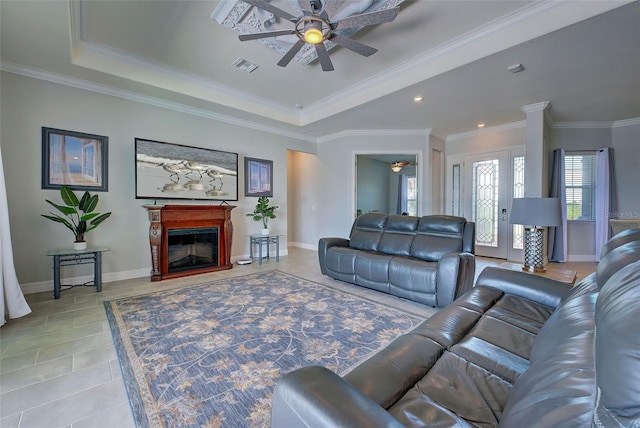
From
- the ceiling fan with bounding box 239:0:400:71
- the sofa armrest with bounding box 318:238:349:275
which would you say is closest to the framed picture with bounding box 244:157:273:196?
the sofa armrest with bounding box 318:238:349:275

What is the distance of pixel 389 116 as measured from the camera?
5035mm

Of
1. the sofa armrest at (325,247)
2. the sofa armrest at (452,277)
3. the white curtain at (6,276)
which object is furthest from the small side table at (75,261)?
the sofa armrest at (452,277)

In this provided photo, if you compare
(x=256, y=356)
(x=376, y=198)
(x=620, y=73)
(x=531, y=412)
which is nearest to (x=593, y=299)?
(x=531, y=412)

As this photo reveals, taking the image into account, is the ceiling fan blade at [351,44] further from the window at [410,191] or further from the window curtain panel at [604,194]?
the window at [410,191]

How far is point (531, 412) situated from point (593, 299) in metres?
0.93

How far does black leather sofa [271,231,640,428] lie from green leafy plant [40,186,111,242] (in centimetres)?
392

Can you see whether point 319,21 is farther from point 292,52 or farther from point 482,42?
point 482,42

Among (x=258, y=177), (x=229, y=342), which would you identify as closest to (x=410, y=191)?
(x=258, y=177)

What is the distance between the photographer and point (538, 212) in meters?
2.73

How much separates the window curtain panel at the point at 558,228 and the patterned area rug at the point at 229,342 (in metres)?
4.61

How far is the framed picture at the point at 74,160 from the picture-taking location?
3453mm

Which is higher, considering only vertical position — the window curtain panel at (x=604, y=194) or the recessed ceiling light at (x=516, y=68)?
the recessed ceiling light at (x=516, y=68)

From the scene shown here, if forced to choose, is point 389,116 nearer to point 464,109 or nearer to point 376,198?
point 464,109

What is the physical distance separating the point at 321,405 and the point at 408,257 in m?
2.92
